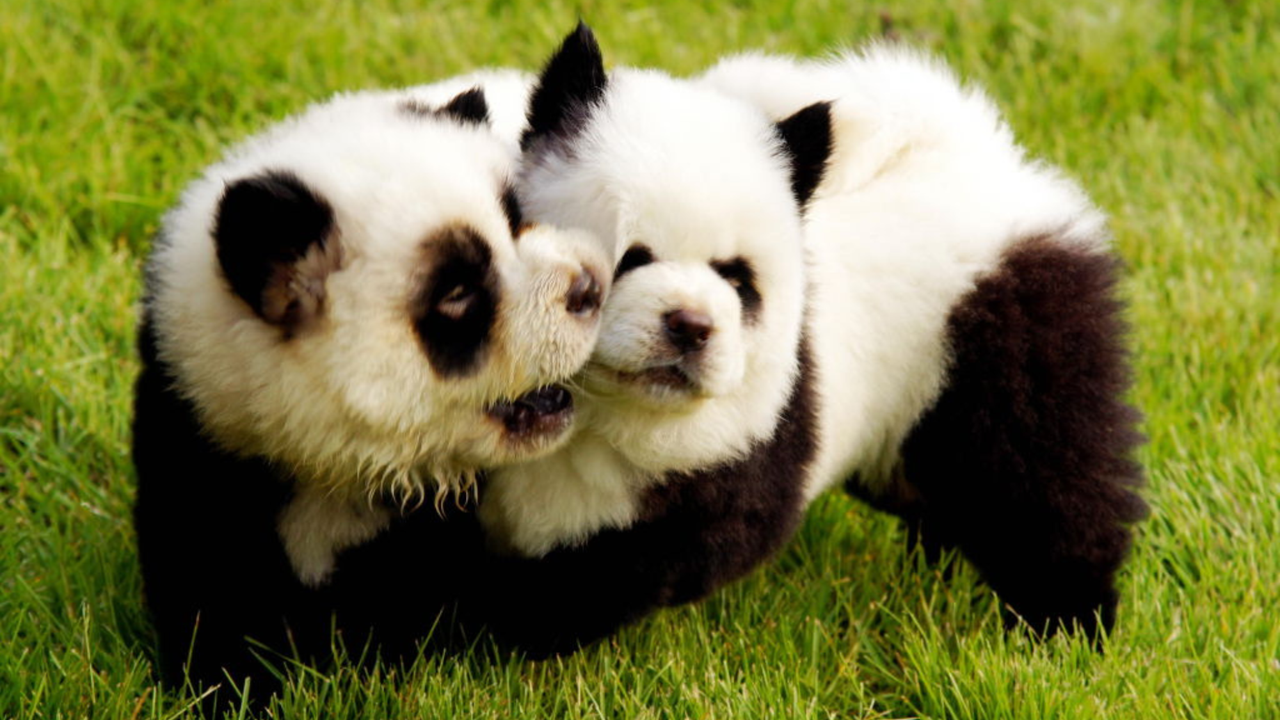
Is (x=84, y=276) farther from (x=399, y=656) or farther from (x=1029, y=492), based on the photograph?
(x=1029, y=492)

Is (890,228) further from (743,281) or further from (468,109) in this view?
(468,109)

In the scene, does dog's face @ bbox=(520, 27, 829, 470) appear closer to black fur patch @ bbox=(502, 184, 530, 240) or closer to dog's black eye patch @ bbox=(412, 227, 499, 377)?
black fur patch @ bbox=(502, 184, 530, 240)

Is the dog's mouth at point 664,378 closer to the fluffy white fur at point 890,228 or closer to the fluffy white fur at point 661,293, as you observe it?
the fluffy white fur at point 661,293

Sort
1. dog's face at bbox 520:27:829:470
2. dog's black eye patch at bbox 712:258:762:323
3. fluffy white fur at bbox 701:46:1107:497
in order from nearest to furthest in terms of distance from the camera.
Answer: dog's face at bbox 520:27:829:470
dog's black eye patch at bbox 712:258:762:323
fluffy white fur at bbox 701:46:1107:497

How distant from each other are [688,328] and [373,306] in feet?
2.52

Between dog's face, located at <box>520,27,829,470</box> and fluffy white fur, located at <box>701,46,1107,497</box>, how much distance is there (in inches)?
16.9

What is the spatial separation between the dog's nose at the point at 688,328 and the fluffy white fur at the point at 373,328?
0.21m

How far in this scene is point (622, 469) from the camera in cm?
418

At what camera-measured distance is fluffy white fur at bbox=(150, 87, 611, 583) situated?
146 inches

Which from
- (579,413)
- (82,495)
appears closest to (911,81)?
(579,413)

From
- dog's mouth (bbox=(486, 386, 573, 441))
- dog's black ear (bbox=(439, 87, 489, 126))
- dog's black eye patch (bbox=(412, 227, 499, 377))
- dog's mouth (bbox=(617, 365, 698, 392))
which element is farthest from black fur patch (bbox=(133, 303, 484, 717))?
dog's black ear (bbox=(439, 87, 489, 126))

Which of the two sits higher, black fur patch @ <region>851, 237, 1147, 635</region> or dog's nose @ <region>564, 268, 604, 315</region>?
dog's nose @ <region>564, 268, 604, 315</region>

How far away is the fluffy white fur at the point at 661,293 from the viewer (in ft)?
12.5

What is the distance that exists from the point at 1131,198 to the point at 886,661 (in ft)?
11.5
